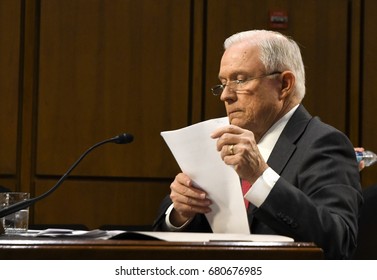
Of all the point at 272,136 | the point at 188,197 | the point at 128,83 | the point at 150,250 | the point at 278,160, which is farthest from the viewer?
the point at 128,83

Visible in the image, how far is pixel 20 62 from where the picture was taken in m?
4.74

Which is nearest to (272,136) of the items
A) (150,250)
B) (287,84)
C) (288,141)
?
(288,141)

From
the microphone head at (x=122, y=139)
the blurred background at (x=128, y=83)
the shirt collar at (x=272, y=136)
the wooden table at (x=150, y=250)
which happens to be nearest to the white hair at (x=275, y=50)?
the shirt collar at (x=272, y=136)

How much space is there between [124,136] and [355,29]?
3.16 m

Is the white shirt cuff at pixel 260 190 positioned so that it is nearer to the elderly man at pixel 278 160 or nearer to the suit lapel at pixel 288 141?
the elderly man at pixel 278 160

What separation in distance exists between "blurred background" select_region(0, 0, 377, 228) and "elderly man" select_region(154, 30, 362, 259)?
6.34ft

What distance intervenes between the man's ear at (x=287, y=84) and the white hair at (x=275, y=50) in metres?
0.02

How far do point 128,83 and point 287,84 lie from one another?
210 cm

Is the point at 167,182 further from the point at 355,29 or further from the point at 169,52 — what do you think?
the point at 355,29

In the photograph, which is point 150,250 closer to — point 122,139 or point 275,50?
point 122,139

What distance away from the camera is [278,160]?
268 centimetres

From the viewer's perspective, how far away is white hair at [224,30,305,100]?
2.86 m

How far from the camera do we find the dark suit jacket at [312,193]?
2.29m
